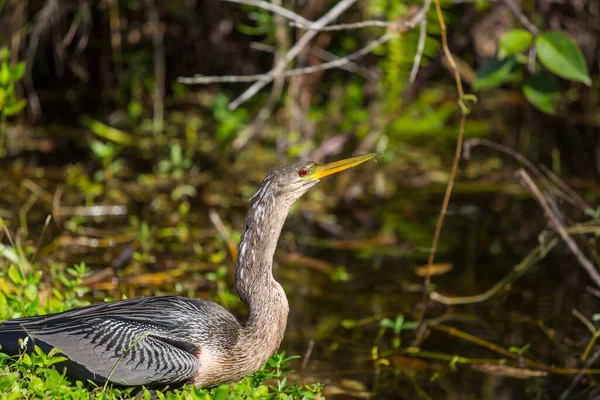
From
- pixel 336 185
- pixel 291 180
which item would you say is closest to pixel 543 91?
pixel 291 180

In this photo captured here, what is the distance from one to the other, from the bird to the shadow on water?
876 mm

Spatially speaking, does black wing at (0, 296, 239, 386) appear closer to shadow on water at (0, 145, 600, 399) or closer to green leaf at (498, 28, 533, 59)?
shadow on water at (0, 145, 600, 399)

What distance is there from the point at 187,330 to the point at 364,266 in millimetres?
3340

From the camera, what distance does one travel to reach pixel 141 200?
320 inches

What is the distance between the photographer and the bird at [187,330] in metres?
3.85

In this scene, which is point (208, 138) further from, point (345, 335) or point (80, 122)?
point (345, 335)

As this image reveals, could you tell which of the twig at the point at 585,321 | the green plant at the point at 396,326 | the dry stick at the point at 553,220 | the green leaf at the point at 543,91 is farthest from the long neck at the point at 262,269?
the twig at the point at 585,321

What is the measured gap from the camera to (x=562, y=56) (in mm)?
5453

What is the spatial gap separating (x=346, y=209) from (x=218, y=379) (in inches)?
170

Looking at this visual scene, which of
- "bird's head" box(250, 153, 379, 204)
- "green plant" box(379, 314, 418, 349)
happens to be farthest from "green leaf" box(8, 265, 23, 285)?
"green plant" box(379, 314, 418, 349)

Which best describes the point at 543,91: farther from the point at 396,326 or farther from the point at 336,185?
the point at 336,185

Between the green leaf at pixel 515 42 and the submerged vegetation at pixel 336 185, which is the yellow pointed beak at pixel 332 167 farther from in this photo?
the green leaf at pixel 515 42

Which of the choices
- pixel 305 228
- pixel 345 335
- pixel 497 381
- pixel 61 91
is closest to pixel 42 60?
pixel 61 91

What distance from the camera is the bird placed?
12.6 ft
